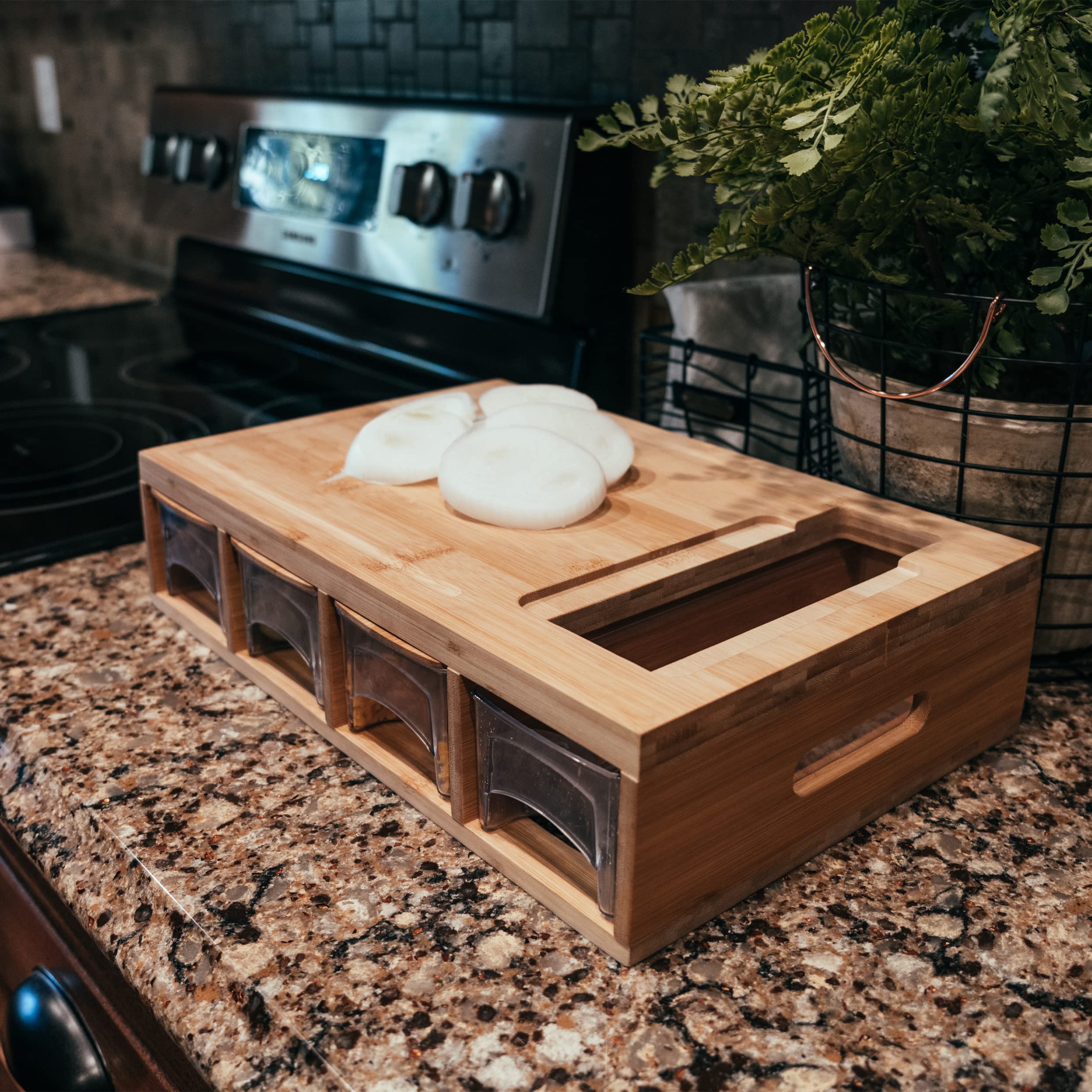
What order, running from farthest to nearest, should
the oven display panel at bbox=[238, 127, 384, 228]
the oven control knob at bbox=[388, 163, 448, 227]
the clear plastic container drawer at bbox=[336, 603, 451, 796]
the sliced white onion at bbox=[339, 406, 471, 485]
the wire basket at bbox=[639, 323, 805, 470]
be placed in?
1. the oven display panel at bbox=[238, 127, 384, 228]
2. the oven control knob at bbox=[388, 163, 448, 227]
3. the wire basket at bbox=[639, 323, 805, 470]
4. the sliced white onion at bbox=[339, 406, 471, 485]
5. the clear plastic container drawer at bbox=[336, 603, 451, 796]


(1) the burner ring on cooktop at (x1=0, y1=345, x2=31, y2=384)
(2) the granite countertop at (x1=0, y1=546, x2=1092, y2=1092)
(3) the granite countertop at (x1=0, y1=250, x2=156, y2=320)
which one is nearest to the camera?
(2) the granite countertop at (x1=0, y1=546, x2=1092, y2=1092)

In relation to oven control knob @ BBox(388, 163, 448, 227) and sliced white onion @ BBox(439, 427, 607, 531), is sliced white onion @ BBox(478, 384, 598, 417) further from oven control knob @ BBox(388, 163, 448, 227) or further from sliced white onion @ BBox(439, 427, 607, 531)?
oven control knob @ BBox(388, 163, 448, 227)

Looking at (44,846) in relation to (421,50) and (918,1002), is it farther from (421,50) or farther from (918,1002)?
(421,50)

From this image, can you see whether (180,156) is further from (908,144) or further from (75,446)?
(908,144)

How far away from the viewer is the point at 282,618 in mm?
657

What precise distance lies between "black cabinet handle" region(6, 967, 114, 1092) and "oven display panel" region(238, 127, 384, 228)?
0.94m

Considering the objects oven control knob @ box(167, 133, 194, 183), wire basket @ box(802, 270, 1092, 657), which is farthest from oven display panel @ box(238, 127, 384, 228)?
wire basket @ box(802, 270, 1092, 657)

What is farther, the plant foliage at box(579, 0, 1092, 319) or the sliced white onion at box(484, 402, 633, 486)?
the sliced white onion at box(484, 402, 633, 486)

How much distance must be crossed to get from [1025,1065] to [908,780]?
18cm

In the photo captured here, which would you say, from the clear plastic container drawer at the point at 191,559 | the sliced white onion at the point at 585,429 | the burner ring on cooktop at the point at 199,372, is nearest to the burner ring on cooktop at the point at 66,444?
the burner ring on cooktop at the point at 199,372

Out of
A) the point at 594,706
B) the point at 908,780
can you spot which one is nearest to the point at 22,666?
the point at 594,706

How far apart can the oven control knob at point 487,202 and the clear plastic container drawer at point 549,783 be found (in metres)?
0.72

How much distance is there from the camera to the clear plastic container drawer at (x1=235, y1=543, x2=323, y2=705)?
2.06ft

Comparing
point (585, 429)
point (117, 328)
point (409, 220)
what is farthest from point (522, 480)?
point (117, 328)
